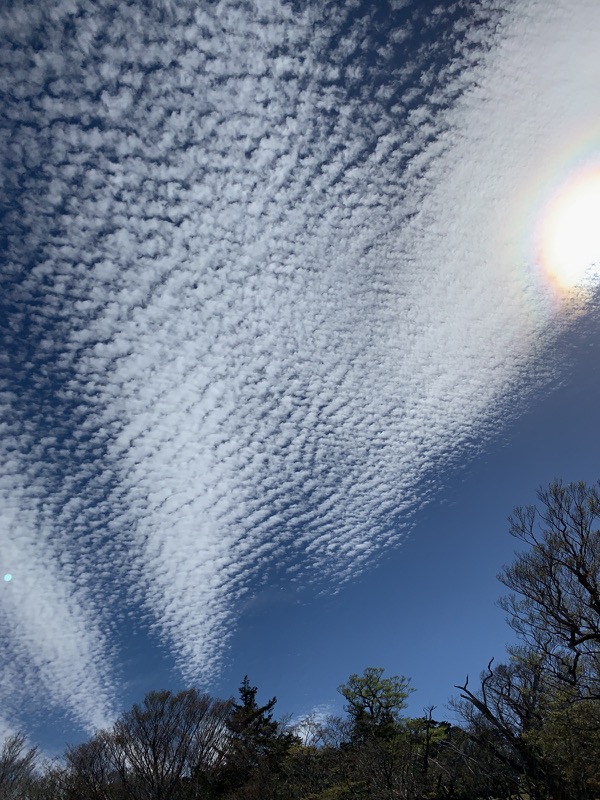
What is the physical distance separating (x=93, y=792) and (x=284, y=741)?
1293 cm

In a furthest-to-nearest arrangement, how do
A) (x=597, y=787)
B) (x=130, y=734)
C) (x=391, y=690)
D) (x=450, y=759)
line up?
1. (x=130, y=734)
2. (x=391, y=690)
3. (x=450, y=759)
4. (x=597, y=787)

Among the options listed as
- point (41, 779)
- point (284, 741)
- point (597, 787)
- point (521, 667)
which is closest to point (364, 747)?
point (521, 667)

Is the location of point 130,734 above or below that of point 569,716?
below

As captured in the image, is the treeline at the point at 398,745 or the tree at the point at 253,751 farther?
the tree at the point at 253,751

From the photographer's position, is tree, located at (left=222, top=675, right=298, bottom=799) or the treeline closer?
the treeline

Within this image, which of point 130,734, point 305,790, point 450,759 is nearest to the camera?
point 450,759

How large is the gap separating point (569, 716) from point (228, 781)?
30019mm

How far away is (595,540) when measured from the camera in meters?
20.4

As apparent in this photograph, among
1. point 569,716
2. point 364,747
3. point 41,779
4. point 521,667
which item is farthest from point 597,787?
point 41,779

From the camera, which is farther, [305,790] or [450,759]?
[305,790]

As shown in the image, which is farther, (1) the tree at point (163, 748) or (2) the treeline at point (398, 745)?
(1) the tree at point (163, 748)

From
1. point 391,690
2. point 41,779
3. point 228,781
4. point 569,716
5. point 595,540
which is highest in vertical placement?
point 595,540

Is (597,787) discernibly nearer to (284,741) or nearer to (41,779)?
(284,741)

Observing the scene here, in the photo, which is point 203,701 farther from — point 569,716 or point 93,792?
point 569,716
